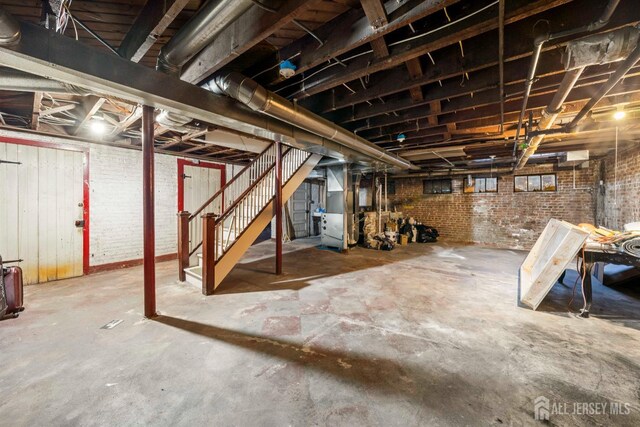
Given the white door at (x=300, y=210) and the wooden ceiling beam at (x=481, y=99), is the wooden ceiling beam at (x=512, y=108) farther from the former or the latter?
the white door at (x=300, y=210)

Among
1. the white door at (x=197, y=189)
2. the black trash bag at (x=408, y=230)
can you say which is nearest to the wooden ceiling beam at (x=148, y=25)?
the white door at (x=197, y=189)

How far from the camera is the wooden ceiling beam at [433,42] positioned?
152cm

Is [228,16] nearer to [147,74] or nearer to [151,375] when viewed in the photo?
[147,74]

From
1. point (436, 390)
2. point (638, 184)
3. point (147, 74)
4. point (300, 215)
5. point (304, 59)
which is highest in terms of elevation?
point (304, 59)

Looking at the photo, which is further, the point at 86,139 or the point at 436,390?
the point at 86,139

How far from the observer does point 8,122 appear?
3.64m

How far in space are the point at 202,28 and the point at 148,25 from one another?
0.47 meters

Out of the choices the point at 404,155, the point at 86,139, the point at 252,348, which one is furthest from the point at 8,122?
the point at 404,155

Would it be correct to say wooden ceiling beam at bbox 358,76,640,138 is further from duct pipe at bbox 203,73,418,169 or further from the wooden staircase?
the wooden staircase

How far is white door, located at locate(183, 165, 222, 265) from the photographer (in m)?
5.71

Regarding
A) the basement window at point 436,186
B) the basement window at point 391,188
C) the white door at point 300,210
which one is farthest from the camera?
the basement window at point 391,188

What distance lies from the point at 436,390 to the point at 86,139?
6.07 metres

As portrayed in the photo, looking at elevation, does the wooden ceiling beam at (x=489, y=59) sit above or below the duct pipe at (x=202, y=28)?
above

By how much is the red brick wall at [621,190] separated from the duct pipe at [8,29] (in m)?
7.56
